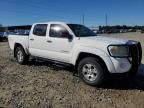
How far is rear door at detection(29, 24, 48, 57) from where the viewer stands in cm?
808

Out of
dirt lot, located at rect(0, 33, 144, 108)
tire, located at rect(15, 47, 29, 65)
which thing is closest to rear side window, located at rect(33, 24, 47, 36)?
tire, located at rect(15, 47, 29, 65)

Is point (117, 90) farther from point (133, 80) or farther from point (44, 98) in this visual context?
point (44, 98)

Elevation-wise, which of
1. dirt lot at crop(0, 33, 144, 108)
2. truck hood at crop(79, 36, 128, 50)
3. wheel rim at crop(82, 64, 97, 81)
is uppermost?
truck hood at crop(79, 36, 128, 50)

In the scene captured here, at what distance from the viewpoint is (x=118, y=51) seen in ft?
Answer: 19.7

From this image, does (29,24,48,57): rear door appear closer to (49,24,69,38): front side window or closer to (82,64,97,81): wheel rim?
(49,24,69,38): front side window

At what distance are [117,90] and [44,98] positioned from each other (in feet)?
6.53

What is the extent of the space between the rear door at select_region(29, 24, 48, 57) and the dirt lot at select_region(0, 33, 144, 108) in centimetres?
78

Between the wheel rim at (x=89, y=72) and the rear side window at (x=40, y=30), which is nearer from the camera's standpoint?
the wheel rim at (x=89, y=72)

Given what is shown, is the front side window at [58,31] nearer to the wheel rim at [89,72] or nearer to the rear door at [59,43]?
the rear door at [59,43]

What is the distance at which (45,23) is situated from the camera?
27.3ft

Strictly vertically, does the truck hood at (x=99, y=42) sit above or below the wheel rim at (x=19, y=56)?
above

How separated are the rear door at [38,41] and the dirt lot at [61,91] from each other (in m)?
0.78

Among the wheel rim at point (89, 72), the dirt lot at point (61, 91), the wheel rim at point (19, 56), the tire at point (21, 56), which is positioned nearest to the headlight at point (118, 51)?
the wheel rim at point (89, 72)

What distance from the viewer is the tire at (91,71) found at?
620 centimetres
